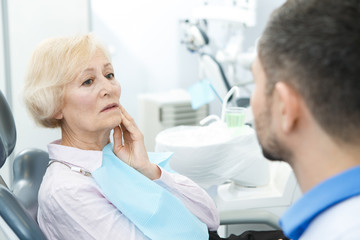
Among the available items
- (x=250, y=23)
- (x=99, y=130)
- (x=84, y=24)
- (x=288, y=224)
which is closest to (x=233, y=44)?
(x=250, y=23)

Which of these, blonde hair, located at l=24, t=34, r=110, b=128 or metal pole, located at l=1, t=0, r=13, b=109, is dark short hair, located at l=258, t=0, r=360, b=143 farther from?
metal pole, located at l=1, t=0, r=13, b=109

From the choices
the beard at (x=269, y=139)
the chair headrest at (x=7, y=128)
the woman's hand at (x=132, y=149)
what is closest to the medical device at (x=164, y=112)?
the woman's hand at (x=132, y=149)

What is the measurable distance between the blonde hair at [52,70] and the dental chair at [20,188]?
108 mm

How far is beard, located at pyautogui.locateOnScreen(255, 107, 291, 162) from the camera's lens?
0.70 metres

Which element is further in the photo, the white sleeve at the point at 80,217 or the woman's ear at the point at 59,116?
the woman's ear at the point at 59,116

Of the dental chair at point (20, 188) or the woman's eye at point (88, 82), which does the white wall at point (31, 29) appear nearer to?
the dental chair at point (20, 188)

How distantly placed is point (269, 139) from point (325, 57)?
0.18m

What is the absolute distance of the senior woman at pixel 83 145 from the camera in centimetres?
108

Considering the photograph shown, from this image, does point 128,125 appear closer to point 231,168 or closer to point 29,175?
point 29,175

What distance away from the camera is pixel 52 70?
1180mm

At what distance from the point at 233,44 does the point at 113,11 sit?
102cm

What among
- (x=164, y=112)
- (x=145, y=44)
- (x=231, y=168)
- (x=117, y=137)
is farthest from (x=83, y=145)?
(x=145, y=44)

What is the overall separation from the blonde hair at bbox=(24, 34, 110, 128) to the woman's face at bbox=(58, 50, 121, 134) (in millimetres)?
20

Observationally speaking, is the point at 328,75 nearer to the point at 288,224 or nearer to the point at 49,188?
the point at 288,224
